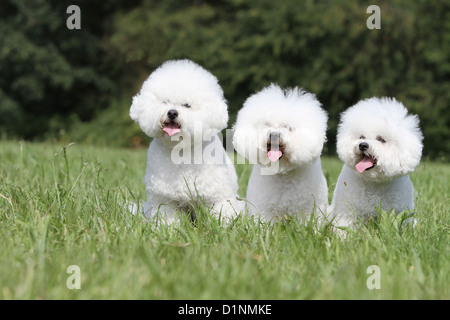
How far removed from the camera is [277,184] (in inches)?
131

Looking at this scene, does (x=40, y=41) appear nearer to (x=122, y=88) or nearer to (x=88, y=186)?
(x=122, y=88)

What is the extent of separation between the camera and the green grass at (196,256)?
2127 mm

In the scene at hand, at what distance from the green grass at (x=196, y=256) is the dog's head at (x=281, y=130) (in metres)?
0.39

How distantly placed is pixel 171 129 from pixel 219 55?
44.9 feet

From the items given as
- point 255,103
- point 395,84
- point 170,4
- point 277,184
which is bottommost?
point 277,184

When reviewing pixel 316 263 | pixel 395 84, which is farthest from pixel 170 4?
pixel 316 263

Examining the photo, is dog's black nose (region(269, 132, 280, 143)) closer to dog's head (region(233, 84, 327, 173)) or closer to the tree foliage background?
dog's head (region(233, 84, 327, 173))

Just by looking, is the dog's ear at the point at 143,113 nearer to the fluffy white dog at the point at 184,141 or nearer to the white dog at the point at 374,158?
the fluffy white dog at the point at 184,141

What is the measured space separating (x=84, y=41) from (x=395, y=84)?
974cm

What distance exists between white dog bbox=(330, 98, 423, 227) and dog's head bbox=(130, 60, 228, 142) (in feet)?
2.57

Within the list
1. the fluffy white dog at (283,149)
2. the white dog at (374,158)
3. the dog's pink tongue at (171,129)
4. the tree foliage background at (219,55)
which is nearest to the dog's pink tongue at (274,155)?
the fluffy white dog at (283,149)

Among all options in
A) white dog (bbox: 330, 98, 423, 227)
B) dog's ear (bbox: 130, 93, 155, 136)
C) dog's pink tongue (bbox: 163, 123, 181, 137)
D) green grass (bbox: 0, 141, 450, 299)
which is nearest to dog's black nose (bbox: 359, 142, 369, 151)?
white dog (bbox: 330, 98, 423, 227)

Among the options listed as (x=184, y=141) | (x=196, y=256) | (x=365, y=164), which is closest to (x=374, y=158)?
(x=365, y=164)

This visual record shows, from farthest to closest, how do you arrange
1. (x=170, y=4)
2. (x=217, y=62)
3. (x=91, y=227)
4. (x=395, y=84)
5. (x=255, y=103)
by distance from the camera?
(x=170, y=4) → (x=217, y=62) → (x=395, y=84) → (x=255, y=103) → (x=91, y=227)
